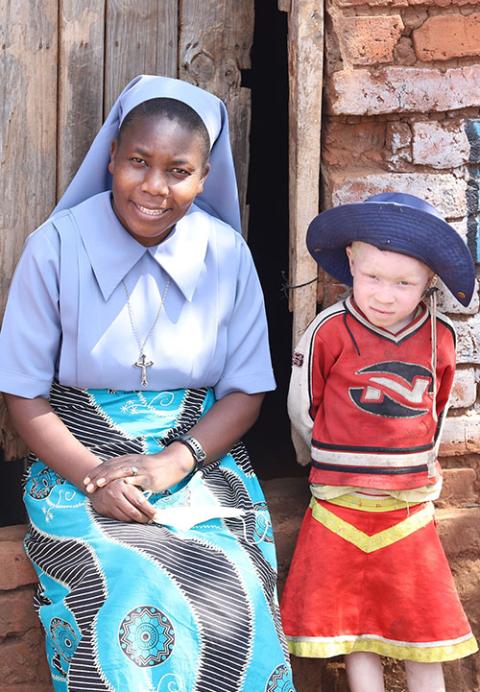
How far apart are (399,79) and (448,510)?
141 cm

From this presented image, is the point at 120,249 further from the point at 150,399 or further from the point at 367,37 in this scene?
the point at 367,37

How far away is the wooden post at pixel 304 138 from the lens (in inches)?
137

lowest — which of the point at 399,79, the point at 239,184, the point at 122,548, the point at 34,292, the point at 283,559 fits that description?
the point at 283,559

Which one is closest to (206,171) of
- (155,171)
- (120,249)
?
(155,171)

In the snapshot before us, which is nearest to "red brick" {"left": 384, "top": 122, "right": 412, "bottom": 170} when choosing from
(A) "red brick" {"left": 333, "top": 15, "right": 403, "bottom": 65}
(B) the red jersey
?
(A) "red brick" {"left": 333, "top": 15, "right": 403, "bottom": 65}

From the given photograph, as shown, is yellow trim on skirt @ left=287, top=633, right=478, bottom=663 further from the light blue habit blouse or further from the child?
the light blue habit blouse

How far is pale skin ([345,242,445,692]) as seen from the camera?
3309 mm

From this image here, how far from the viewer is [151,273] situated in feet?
11.2

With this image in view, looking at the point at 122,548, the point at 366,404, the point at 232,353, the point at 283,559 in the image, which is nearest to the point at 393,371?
the point at 366,404

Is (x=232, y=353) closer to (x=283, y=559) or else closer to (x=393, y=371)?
(x=393, y=371)

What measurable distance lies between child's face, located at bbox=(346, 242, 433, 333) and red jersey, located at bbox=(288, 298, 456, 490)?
0.35 feet

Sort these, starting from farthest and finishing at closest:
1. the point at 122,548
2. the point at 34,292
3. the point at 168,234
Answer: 1. the point at 168,234
2. the point at 34,292
3. the point at 122,548

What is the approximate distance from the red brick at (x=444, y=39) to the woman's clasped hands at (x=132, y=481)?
1456mm

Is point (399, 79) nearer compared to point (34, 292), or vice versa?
point (34, 292)
